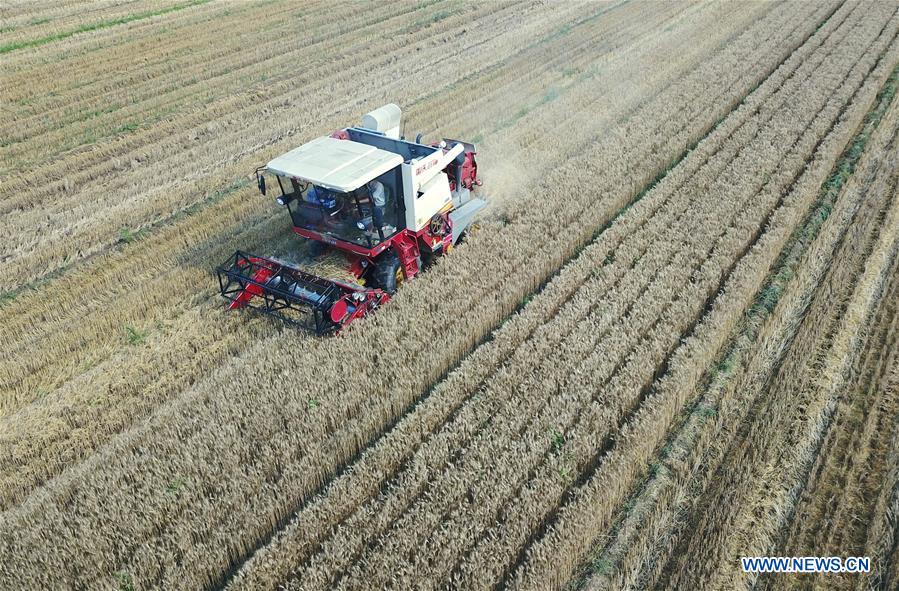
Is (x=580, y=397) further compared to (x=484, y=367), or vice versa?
(x=484, y=367)

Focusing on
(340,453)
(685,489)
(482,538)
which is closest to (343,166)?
(340,453)

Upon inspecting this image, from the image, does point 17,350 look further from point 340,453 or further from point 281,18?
point 281,18

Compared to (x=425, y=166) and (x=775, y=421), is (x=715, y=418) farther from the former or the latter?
(x=425, y=166)

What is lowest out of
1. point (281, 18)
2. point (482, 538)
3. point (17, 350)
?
point (281, 18)

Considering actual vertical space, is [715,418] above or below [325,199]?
below

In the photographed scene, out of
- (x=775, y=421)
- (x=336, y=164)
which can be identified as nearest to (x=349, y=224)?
(x=336, y=164)

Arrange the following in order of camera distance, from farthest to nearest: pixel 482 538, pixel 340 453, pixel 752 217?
1. pixel 752 217
2. pixel 340 453
3. pixel 482 538

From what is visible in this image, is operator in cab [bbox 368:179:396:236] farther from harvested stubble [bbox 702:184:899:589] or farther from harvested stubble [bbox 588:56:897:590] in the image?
harvested stubble [bbox 702:184:899:589]
